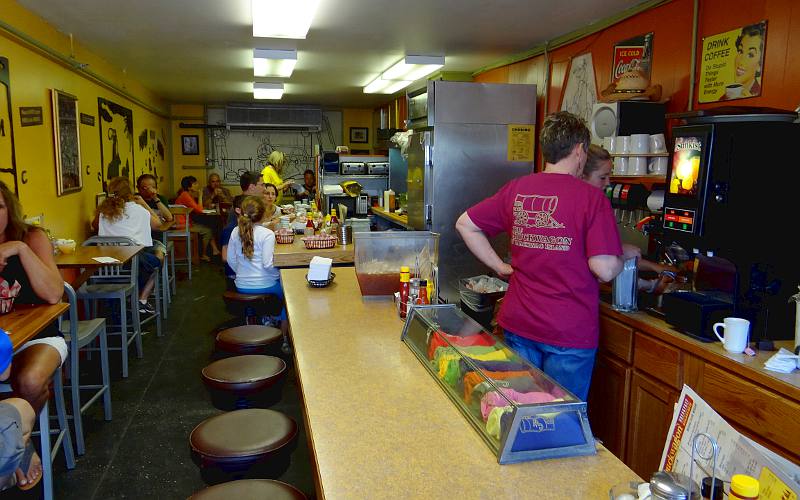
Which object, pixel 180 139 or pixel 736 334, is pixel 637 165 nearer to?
pixel 736 334

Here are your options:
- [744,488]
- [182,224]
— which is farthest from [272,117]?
[744,488]

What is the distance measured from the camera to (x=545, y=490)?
4.33 feet

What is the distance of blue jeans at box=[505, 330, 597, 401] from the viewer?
8.30 feet

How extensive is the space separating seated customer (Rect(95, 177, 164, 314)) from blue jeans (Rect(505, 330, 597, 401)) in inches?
176

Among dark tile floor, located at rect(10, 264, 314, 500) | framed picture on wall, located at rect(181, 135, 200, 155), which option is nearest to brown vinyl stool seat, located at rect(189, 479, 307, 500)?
dark tile floor, located at rect(10, 264, 314, 500)

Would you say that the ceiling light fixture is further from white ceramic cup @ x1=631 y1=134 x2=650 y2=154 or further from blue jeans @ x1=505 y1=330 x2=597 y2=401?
blue jeans @ x1=505 y1=330 x2=597 y2=401

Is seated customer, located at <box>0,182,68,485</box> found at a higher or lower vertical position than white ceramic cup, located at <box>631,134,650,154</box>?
lower

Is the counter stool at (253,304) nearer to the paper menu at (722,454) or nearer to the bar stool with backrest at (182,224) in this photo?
the paper menu at (722,454)

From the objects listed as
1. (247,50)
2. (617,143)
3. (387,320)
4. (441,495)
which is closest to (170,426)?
(387,320)

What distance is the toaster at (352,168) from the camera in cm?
823

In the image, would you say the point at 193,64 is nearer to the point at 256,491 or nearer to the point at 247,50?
the point at 247,50

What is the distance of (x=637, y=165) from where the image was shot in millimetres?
3672

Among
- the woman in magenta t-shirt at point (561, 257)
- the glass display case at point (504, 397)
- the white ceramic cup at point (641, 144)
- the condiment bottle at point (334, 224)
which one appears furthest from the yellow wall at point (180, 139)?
the glass display case at point (504, 397)

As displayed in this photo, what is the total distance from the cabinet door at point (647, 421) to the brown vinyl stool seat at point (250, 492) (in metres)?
1.86
